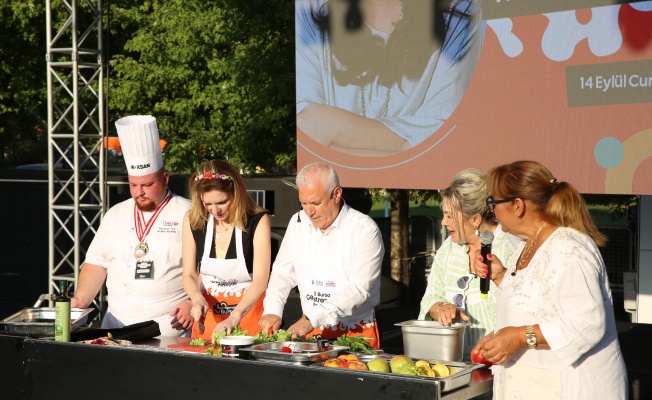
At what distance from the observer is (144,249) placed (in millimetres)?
3584

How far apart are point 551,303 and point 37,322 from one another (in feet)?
6.40

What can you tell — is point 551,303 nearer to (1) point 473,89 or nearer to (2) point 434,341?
(2) point 434,341

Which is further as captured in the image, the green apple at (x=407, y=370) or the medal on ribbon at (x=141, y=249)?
the medal on ribbon at (x=141, y=249)

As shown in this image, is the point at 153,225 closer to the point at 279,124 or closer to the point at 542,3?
the point at 542,3

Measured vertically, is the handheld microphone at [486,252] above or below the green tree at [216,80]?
below

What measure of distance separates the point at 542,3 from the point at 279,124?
13.8 ft

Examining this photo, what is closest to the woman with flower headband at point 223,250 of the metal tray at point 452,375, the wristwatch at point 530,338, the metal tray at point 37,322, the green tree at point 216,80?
the metal tray at point 37,322

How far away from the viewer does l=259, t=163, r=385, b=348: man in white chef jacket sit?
10.5ft

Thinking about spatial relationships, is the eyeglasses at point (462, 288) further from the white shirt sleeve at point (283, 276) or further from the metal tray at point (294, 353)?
the white shirt sleeve at point (283, 276)

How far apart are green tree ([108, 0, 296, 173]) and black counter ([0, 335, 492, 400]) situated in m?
5.89

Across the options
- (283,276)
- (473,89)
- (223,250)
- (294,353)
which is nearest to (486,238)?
(294,353)

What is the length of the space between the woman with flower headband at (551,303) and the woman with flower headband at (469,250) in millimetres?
488

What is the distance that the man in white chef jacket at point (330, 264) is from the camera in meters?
3.19

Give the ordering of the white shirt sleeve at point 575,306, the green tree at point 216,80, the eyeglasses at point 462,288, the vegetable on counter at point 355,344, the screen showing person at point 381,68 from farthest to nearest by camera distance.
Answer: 1. the green tree at point 216,80
2. the screen showing person at point 381,68
3. the eyeglasses at point 462,288
4. the vegetable on counter at point 355,344
5. the white shirt sleeve at point 575,306
